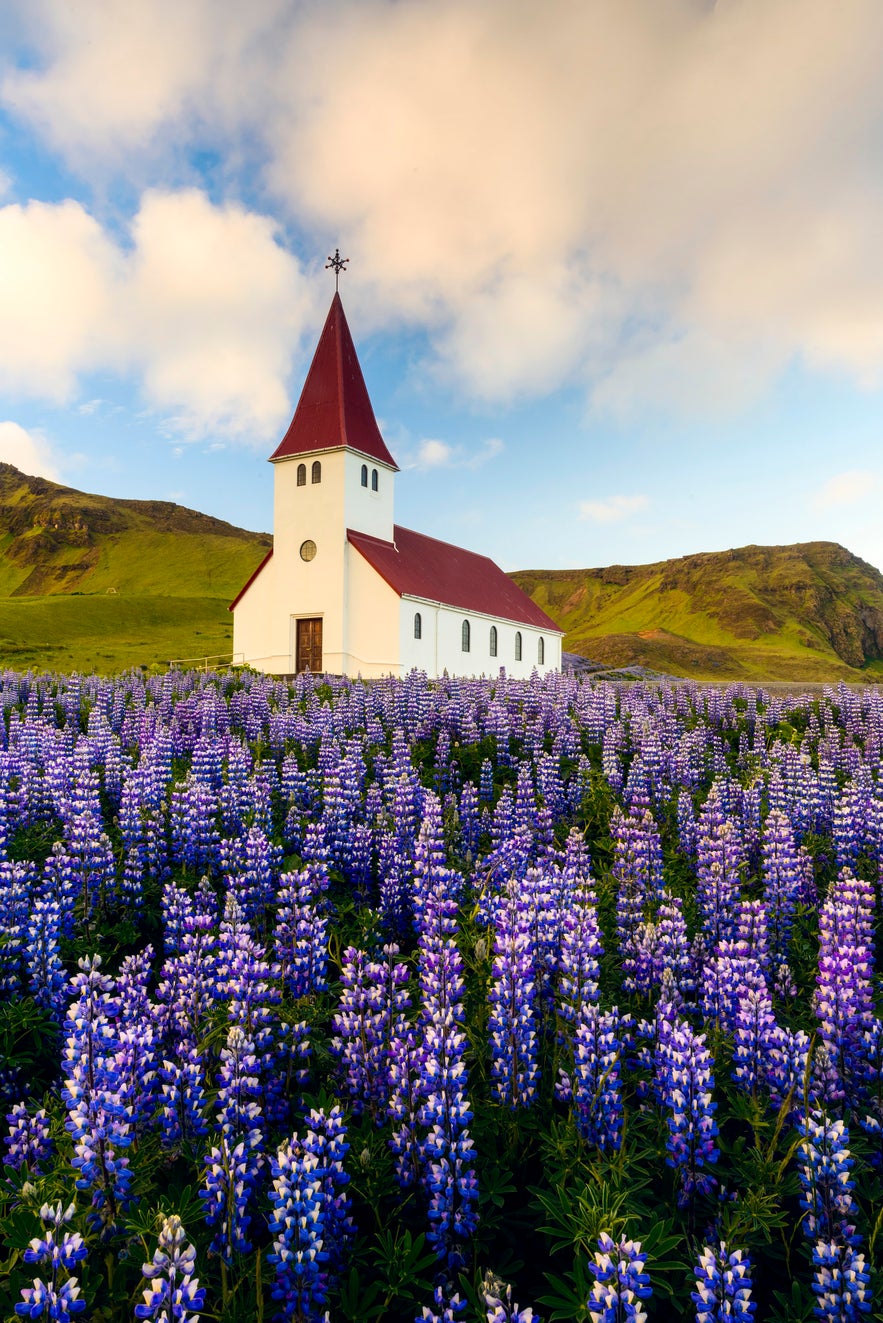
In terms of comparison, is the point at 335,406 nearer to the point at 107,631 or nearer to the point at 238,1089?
the point at 238,1089

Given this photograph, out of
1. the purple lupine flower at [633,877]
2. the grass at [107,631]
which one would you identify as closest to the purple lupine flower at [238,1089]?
the purple lupine flower at [633,877]

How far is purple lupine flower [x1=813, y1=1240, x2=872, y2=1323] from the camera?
7.73 feet

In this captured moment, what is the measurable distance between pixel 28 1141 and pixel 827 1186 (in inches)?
124

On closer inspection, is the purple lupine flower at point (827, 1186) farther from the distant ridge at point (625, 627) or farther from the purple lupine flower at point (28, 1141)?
the distant ridge at point (625, 627)

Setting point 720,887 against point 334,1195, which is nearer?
point 334,1195

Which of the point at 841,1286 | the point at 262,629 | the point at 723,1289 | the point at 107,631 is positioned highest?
the point at 107,631

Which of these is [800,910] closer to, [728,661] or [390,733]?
[390,733]

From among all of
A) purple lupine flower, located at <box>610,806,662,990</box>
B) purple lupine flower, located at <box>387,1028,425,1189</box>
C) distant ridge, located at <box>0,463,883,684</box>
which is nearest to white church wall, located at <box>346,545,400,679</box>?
purple lupine flower, located at <box>610,806,662,990</box>

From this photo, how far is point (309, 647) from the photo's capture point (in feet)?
121

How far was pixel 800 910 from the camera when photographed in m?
5.48

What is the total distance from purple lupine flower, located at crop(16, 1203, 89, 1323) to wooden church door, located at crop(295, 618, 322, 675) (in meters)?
34.2

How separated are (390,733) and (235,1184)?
9.50 metres

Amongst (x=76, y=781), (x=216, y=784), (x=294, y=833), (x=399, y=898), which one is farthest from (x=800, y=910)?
(x=76, y=781)

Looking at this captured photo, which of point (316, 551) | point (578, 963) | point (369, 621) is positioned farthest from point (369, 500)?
point (578, 963)
